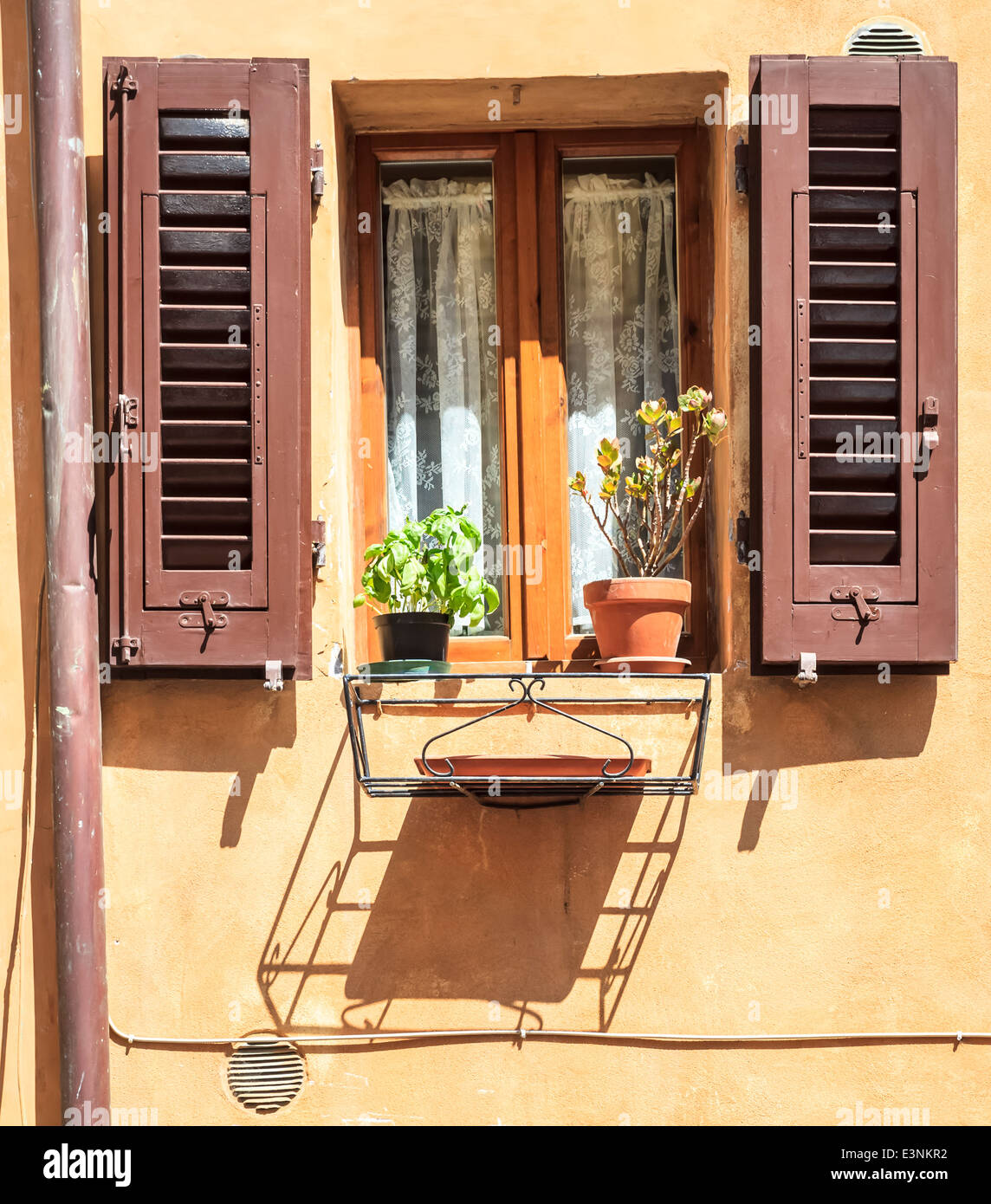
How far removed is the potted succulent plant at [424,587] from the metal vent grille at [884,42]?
1630mm

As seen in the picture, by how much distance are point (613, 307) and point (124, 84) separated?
145cm

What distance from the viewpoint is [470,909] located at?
159 inches

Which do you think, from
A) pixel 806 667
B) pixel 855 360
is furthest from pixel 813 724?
pixel 855 360

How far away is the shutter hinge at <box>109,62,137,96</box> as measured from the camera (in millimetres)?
4137

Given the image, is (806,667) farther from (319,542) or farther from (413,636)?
(319,542)

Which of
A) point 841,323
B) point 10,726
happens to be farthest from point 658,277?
point 10,726

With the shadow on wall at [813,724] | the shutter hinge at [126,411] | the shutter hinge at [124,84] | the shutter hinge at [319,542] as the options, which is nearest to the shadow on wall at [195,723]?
the shutter hinge at [319,542]

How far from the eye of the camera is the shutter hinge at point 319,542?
13.6ft

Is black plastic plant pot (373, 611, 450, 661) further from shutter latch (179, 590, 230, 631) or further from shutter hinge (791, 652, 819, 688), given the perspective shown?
shutter hinge (791, 652, 819, 688)

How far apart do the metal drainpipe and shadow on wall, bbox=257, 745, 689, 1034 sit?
46 centimetres

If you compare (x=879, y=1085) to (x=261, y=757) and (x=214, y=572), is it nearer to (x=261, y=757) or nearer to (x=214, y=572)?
(x=261, y=757)

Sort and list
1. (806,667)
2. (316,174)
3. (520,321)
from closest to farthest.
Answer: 1. (806,667)
2. (316,174)
3. (520,321)

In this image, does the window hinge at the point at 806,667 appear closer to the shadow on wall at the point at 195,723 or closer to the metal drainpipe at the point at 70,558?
the shadow on wall at the point at 195,723

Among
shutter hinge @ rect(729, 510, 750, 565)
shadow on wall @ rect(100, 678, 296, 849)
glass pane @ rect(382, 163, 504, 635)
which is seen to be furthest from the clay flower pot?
shadow on wall @ rect(100, 678, 296, 849)
